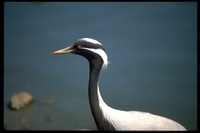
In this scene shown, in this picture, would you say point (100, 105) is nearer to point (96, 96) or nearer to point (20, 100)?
point (96, 96)

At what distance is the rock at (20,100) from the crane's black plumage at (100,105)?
207 centimetres

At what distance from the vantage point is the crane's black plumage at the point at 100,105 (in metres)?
2.18

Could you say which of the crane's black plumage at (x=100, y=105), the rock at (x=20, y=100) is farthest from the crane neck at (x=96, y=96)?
the rock at (x=20, y=100)

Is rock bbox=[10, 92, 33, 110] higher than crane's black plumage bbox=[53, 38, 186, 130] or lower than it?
lower

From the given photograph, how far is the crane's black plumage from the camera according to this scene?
218 cm

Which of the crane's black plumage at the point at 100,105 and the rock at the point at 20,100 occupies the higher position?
the crane's black plumage at the point at 100,105

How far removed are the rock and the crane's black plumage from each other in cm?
207

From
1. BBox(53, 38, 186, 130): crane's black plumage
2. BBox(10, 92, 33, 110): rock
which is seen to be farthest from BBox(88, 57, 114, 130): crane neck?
BBox(10, 92, 33, 110): rock

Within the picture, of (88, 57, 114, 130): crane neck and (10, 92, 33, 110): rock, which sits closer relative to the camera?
(88, 57, 114, 130): crane neck

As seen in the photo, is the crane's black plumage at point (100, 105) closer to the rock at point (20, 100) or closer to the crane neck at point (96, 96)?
the crane neck at point (96, 96)

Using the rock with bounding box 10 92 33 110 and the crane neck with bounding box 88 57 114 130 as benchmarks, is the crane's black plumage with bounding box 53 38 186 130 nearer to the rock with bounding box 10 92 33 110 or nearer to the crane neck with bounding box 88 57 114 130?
the crane neck with bounding box 88 57 114 130

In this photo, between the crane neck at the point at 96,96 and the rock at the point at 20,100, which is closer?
the crane neck at the point at 96,96

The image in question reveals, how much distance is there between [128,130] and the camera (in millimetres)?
2225

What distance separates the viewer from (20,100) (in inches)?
157
